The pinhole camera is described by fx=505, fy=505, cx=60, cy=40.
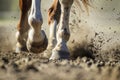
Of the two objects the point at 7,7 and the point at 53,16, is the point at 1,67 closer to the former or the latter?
the point at 53,16

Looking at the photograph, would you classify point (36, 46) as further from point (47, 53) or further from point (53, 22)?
point (53, 22)

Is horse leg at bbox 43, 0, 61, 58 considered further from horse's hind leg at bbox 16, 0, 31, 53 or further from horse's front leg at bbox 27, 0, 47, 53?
horse's front leg at bbox 27, 0, 47, 53

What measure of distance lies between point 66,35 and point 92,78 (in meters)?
2.99

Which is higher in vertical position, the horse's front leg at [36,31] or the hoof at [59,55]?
the horse's front leg at [36,31]

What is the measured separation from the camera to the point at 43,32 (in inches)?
299

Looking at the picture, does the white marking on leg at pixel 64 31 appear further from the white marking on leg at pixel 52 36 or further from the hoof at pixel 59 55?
the white marking on leg at pixel 52 36

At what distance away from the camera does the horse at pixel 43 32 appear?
23.5ft

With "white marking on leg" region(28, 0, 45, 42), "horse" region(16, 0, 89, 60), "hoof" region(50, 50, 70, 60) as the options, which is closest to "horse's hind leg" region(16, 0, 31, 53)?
"horse" region(16, 0, 89, 60)

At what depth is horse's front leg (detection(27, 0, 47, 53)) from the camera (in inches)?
281

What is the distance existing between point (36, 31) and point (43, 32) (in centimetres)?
27

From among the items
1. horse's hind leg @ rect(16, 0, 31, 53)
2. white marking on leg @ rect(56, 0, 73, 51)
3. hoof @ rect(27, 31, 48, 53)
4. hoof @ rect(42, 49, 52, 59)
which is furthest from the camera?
horse's hind leg @ rect(16, 0, 31, 53)

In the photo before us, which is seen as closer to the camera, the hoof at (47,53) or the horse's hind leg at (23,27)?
the hoof at (47,53)

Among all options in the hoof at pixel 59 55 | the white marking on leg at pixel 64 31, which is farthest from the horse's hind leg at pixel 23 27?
the hoof at pixel 59 55

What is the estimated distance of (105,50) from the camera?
9461 mm
